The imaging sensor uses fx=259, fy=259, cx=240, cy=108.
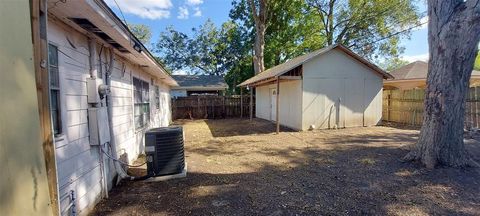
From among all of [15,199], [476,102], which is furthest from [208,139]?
[476,102]

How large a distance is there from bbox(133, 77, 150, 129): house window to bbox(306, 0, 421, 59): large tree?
68.6 ft

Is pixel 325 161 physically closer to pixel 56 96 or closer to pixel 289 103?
pixel 56 96

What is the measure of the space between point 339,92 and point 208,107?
9644 millimetres

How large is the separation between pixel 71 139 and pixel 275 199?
288cm

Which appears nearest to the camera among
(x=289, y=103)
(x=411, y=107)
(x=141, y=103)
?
(x=141, y=103)

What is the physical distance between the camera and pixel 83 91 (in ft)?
11.8

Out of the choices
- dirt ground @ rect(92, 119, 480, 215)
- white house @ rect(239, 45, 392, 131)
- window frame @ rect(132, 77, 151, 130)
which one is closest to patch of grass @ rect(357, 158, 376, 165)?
dirt ground @ rect(92, 119, 480, 215)

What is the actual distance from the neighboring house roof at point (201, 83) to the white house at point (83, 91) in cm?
1624

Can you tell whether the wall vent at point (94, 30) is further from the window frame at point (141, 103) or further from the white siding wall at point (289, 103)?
the white siding wall at point (289, 103)

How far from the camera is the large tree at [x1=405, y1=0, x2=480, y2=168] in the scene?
499 centimetres

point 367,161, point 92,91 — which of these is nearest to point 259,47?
point 367,161

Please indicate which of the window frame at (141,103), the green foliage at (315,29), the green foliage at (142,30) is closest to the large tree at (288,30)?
the green foliage at (315,29)

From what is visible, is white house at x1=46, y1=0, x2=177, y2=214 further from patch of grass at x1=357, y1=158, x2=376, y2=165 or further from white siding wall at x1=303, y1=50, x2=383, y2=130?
white siding wall at x1=303, y1=50, x2=383, y2=130

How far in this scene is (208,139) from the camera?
968cm
